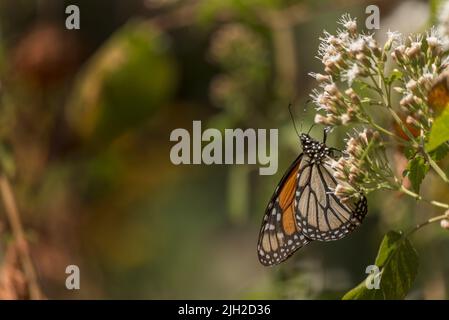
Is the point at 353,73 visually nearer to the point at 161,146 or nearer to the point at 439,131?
the point at 439,131

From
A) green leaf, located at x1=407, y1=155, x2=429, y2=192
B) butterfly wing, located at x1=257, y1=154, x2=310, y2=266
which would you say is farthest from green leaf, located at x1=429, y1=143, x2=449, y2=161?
butterfly wing, located at x1=257, y1=154, x2=310, y2=266

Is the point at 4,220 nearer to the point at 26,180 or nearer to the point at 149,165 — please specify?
the point at 26,180

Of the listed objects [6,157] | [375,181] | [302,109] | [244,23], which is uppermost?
[244,23]

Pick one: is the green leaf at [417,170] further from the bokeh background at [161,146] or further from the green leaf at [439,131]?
the bokeh background at [161,146]

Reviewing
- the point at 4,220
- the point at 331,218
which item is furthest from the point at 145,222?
the point at 331,218

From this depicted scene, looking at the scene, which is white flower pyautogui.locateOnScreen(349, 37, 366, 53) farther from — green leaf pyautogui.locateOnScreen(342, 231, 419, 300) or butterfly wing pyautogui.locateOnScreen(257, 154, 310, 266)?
butterfly wing pyautogui.locateOnScreen(257, 154, 310, 266)

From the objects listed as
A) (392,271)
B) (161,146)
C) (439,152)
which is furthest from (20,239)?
(161,146)

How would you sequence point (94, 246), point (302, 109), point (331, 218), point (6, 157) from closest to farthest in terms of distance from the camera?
point (331, 218), point (6, 157), point (302, 109), point (94, 246)
